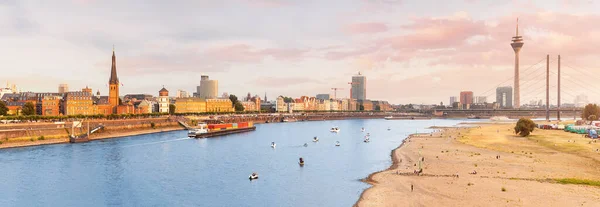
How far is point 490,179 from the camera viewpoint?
189 feet

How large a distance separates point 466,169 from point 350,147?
1776 inches

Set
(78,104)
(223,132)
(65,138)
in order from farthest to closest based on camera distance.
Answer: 1. (78,104)
2. (223,132)
3. (65,138)

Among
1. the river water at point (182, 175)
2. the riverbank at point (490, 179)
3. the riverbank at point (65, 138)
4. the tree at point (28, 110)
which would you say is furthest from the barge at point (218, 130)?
the riverbank at point (490, 179)

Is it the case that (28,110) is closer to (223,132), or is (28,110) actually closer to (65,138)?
(65,138)

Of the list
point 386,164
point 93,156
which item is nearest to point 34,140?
point 93,156

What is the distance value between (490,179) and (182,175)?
40316 millimetres

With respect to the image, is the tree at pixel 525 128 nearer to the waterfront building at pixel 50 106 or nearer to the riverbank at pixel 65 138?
the riverbank at pixel 65 138

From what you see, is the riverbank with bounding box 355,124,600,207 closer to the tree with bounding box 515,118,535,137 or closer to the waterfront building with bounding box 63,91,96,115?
the tree with bounding box 515,118,535,137

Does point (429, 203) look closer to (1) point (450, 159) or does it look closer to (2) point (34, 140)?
(1) point (450, 159)

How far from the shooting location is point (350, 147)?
360 ft

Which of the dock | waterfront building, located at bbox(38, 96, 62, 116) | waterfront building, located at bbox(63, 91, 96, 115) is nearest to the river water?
the dock

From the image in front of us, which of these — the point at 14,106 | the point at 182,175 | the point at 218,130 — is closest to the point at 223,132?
the point at 218,130

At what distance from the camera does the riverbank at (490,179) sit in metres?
46.8

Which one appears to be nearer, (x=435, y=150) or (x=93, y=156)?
(x=93, y=156)
